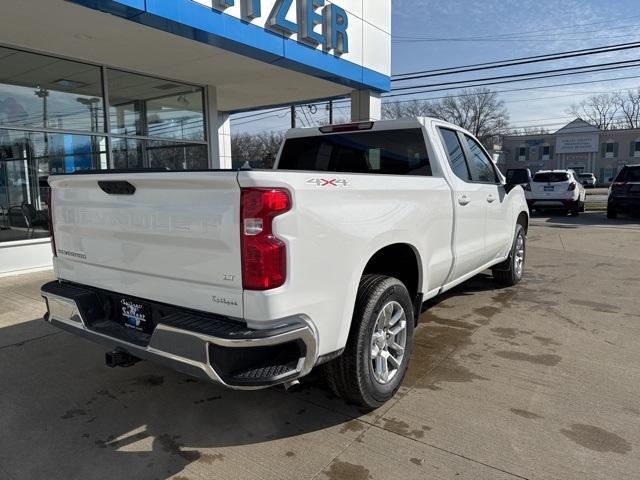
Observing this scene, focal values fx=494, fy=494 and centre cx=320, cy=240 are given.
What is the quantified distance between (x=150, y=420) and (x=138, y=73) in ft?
27.6

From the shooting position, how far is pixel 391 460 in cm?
275

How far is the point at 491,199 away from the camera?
528cm

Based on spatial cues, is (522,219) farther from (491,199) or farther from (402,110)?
(402,110)

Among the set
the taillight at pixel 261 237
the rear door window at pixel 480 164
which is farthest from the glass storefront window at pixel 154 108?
the taillight at pixel 261 237

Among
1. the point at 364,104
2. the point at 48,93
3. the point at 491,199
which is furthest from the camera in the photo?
the point at 364,104

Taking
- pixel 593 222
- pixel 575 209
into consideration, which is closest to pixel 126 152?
pixel 593 222

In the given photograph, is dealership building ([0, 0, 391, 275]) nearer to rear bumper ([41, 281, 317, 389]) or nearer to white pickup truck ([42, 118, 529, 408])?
white pickup truck ([42, 118, 529, 408])

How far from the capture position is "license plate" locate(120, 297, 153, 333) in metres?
2.92

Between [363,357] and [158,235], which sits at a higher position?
[158,235]

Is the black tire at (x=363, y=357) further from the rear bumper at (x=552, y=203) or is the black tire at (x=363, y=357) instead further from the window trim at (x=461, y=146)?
the rear bumper at (x=552, y=203)

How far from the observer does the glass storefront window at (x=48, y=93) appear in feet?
26.1

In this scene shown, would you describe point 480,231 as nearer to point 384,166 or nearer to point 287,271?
point 384,166

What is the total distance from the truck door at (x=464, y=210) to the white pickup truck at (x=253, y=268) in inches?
9.5

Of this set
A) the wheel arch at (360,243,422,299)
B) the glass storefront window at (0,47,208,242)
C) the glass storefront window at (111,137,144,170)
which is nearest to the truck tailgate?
the wheel arch at (360,243,422,299)
